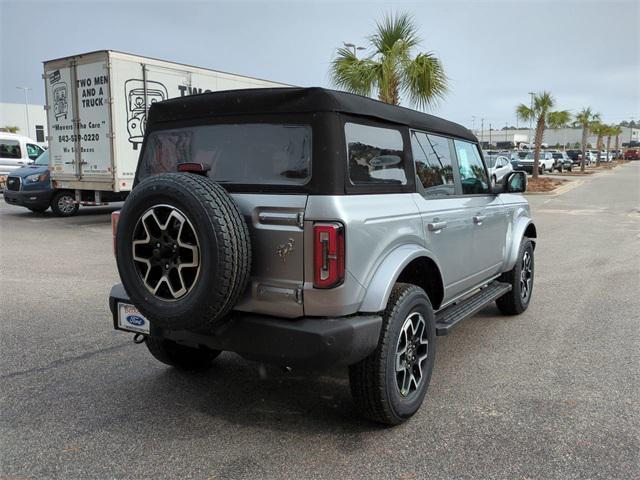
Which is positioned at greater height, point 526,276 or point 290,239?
point 290,239

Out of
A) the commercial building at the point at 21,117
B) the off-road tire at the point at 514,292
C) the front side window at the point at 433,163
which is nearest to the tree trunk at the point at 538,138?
the off-road tire at the point at 514,292

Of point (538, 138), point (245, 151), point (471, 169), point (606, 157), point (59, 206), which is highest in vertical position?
point (538, 138)

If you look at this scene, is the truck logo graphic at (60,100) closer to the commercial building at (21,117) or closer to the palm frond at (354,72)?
the palm frond at (354,72)

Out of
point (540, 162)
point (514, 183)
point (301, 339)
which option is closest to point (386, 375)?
point (301, 339)

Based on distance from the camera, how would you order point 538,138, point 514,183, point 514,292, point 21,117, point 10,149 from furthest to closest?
point 21,117
point 538,138
point 10,149
point 514,292
point 514,183

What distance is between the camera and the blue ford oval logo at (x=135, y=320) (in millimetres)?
3436

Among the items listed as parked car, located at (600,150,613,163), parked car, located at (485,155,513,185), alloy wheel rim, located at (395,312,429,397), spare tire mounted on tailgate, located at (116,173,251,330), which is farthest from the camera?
parked car, located at (600,150,613,163)

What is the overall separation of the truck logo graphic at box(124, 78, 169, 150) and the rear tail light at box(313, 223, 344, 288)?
397 inches

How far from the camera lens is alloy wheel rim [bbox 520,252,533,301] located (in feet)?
19.4

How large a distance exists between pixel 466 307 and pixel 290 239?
2.07 metres

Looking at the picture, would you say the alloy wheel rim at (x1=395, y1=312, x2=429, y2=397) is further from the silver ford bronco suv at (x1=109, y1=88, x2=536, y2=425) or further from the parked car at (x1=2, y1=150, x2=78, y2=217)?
the parked car at (x1=2, y1=150, x2=78, y2=217)

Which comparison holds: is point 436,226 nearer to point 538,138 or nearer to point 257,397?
point 257,397

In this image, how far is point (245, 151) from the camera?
10.8ft

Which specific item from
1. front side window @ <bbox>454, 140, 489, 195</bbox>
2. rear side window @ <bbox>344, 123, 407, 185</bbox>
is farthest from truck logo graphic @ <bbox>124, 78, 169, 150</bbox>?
rear side window @ <bbox>344, 123, 407, 185</bbox>
